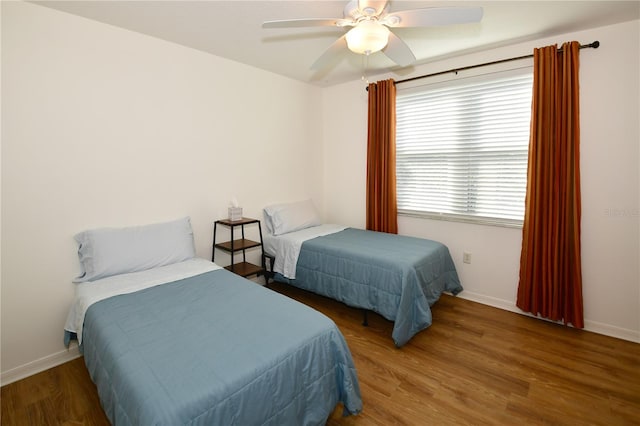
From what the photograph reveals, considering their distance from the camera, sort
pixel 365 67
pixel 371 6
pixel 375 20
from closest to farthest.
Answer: pixel 371 6 < pixel 375 20 < pixel 365 67

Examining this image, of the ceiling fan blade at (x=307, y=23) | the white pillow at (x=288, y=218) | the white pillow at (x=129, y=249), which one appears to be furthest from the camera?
the white pillow at (x=288, y=218)

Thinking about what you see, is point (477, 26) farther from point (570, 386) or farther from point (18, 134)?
point (18, 134)

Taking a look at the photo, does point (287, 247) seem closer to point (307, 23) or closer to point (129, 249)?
point (129, 249)

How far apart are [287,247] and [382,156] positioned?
1505 millimetres

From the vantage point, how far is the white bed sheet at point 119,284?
1.91 metres

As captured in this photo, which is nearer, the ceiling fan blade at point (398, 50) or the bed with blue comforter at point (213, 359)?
the bed with blue comforter at point (213, 359)

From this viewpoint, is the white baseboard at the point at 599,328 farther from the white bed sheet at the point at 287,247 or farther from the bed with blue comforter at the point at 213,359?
the bed with blue comforter at the point at 213,359

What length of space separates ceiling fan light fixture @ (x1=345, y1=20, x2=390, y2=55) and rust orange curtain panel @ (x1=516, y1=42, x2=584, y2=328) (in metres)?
1.65

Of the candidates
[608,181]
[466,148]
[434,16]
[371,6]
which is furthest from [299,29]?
[608,181]

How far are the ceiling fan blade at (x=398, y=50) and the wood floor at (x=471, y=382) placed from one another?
213cm

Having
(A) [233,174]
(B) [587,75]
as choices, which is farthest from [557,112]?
(A) [233,174]

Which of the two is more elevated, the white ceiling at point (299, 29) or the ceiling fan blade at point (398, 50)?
the white ceiling at point (299, 29)

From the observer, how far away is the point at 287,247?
3186 mm

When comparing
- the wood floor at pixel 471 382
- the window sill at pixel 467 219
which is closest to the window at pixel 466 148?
the window sill at pixel 467 219
